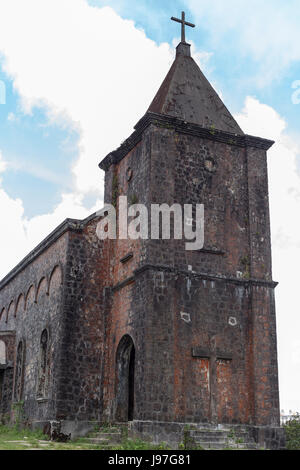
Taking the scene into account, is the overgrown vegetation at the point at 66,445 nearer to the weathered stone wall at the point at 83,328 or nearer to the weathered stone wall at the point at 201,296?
the weathered stone wall at the point at 201,296

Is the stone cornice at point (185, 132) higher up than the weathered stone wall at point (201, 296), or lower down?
higher up

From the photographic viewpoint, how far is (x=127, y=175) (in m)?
20.8

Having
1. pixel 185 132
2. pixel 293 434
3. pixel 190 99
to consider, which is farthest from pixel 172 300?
pixel 293 434

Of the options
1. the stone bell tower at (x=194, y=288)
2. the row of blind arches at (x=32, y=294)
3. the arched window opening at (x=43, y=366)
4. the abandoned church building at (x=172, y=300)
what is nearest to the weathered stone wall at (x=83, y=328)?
the abandoned church building at (x=172, y=300)

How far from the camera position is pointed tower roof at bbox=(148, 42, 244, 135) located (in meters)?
20.2

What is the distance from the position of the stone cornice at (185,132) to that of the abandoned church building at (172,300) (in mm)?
35

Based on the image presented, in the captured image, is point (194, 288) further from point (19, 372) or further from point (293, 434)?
point (293, 434)

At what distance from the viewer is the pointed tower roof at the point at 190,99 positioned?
20.2 meters

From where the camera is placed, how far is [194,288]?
59.9 feet

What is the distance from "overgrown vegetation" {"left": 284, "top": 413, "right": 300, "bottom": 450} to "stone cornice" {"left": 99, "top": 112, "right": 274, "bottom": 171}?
36.6 feet

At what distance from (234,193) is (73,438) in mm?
9127

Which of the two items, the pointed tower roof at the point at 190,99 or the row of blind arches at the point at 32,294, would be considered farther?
the row of blind arches at the point at 32,294

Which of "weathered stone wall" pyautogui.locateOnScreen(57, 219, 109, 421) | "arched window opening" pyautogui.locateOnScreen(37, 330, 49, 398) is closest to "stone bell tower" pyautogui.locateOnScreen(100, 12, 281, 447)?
"weathered stone wall" pyautogui.locateOnScreen(57, 219, 109, 421)

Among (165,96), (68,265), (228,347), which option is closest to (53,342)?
(68,265)
